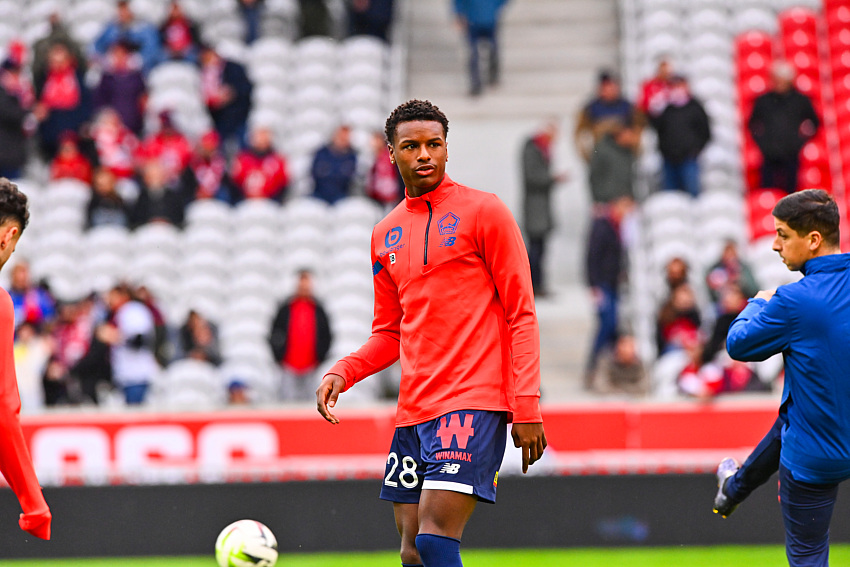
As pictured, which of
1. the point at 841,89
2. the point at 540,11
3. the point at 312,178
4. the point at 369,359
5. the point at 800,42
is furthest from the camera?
the point at 540,11

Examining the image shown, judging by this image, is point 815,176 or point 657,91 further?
point 815,176

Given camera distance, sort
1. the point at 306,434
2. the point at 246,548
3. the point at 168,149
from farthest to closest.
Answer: the point at 168,149, the point at 306,434, the point at 246,548

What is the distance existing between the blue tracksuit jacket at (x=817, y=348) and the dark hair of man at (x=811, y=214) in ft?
0.37

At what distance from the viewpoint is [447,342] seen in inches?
169

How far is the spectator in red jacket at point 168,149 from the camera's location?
1328 centimetres

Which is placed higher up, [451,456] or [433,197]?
[433,197]

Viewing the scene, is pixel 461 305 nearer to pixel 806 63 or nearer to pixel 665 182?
pixel 665 182


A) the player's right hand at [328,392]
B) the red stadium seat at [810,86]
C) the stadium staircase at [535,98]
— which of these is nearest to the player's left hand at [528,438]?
the player's right hand at [328,392]

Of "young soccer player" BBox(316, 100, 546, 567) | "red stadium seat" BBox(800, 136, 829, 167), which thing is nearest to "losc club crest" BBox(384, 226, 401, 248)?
"young soccer player" BBox(316, 100, 546, 567)

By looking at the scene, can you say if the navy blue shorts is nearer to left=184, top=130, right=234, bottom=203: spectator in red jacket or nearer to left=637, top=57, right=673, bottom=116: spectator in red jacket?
left=637, top=57, right=673, bottom=116: spectator in red jacket

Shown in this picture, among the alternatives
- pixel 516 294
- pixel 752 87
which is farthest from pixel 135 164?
pixel 516 294

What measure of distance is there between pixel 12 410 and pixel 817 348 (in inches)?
119

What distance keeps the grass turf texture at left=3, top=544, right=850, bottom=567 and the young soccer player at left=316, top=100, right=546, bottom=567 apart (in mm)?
3811

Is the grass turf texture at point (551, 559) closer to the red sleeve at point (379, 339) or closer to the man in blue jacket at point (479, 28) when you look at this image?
the red sleeve at point (379, 339)
